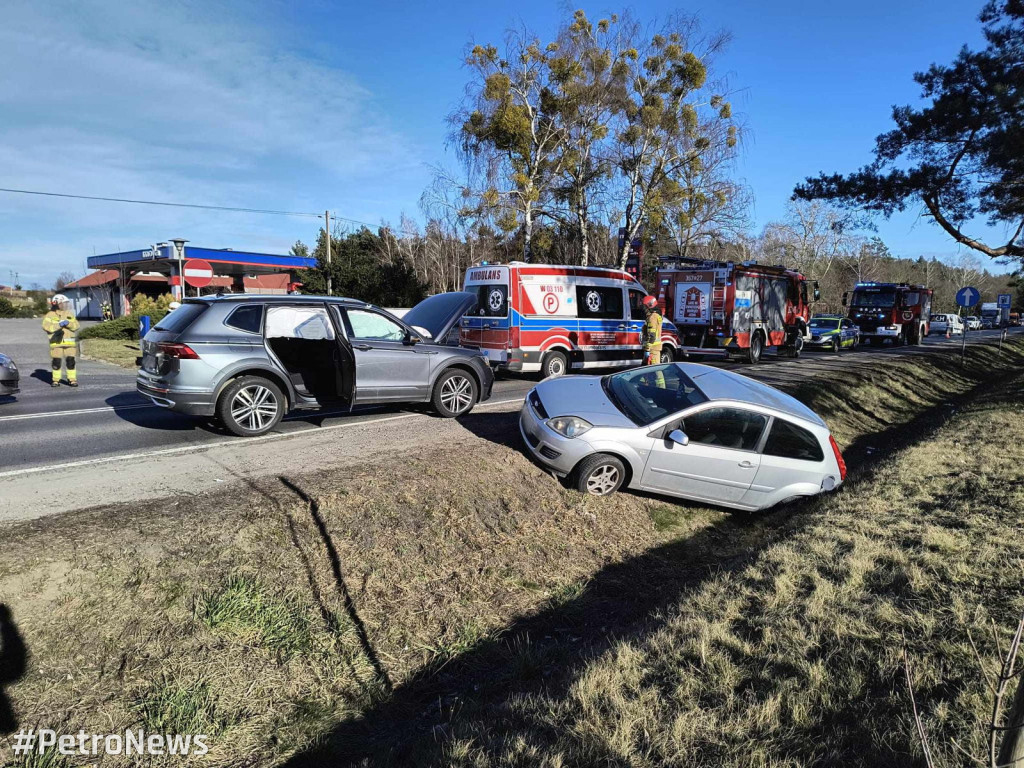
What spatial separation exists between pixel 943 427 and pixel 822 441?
5.91 meters

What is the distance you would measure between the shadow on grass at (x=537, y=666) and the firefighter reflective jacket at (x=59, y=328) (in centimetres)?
1088

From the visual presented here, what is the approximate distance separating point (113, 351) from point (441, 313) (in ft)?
42.4

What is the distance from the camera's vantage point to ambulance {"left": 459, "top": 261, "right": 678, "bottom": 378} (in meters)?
12.3

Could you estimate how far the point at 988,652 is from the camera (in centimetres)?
336

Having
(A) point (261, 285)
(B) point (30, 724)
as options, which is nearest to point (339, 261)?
(A) point (261, 285)

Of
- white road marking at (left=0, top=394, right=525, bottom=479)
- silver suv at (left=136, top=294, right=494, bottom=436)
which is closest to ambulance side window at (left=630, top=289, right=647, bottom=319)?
silver suv at (left=136, top=294, right=494, bottom=436)

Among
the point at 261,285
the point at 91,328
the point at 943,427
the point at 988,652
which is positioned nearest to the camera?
the point at 988,652

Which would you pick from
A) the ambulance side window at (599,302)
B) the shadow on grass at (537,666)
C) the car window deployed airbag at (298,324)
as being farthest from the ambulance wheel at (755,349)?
the car window deployed airbag at (298,324)

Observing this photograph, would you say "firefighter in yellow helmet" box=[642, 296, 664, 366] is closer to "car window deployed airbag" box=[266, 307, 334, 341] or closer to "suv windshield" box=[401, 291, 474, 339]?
"suv windshield" box=[401, 291, 474, 339]

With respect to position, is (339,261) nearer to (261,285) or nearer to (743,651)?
(261,285)

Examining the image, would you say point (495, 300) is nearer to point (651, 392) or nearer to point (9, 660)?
point (651, 392)

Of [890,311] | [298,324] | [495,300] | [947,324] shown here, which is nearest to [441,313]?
[495,300]

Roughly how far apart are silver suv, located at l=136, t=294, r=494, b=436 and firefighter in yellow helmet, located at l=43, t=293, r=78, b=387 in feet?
17.6

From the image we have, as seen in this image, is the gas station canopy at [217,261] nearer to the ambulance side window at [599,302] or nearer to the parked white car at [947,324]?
the ambulance side window at [599,302]
